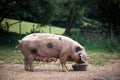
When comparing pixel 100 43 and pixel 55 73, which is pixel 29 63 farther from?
pixel 100 43

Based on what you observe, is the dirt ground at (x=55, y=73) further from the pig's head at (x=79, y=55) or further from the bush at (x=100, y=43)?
the bush at (x=100, y=43)

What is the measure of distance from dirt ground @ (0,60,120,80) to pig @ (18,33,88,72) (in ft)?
1.60

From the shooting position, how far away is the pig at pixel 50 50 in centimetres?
1398

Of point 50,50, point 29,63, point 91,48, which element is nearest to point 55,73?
point 50,50

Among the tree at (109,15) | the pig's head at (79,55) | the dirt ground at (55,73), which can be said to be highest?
the tree at (109,15)

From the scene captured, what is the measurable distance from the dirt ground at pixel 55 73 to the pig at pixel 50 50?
488mm

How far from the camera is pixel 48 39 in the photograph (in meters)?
14.1

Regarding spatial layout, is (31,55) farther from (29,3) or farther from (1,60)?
(29,3)

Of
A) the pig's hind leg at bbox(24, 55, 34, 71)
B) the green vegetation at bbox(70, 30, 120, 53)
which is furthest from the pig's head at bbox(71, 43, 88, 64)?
the green vegetation at bbox(70, 30, 120, 53)

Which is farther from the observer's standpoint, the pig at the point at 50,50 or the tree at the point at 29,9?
the tree at the point at 29,9

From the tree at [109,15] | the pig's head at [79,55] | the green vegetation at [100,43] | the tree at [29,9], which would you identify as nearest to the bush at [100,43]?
the green vegetation at [100,43]

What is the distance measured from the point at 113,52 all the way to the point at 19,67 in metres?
8.36

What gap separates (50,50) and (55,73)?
113cm

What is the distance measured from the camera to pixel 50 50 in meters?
14.0
